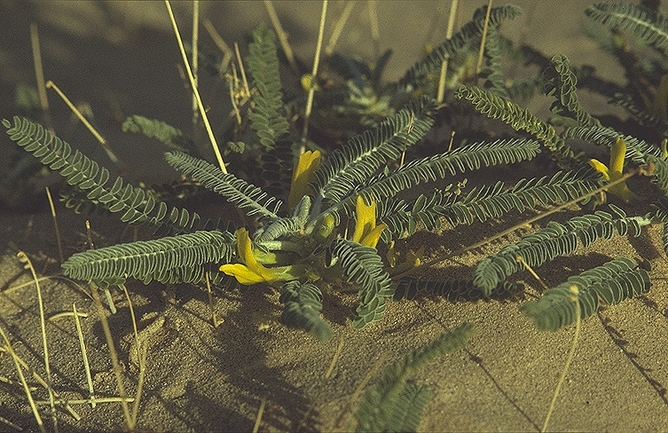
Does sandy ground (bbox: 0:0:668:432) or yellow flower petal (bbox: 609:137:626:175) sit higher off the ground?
yellow flower petal (bbox: 609:137:626:175)

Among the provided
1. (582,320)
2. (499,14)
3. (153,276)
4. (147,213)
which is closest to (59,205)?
(147,213)

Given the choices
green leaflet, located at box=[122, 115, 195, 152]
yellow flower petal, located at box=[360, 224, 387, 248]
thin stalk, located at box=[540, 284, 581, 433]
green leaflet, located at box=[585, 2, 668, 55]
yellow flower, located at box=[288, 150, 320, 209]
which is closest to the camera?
thin stalk, located at box=[540, 284, 581, 433]

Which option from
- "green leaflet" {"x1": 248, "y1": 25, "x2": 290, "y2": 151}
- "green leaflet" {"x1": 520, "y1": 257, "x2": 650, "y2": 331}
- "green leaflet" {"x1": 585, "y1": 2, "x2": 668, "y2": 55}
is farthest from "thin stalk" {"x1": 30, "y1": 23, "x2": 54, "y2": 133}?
"green leaflet" {"x1": 520, "y1": 257, "x2": 650, "y2": 331}

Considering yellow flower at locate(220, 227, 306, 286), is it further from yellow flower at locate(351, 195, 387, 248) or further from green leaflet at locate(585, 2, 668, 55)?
green leaflet at locate(585, 2, 668, 55)

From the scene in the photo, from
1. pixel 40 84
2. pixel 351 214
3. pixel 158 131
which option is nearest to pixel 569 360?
pixel 351 214

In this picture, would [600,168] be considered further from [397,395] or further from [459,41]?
[397,395]
